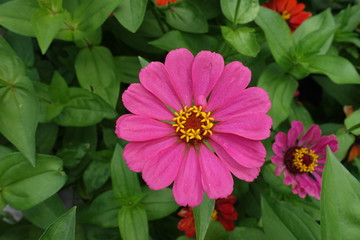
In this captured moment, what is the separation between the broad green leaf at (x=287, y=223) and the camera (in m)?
0.71

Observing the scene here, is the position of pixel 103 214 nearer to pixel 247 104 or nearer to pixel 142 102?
pixel 142 102

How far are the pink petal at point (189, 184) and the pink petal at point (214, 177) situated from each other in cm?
1

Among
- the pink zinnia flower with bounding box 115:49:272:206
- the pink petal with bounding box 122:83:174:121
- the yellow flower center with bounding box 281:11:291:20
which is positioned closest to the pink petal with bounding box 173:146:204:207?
the pink zinnia flower with bounding box 115:49:272:206

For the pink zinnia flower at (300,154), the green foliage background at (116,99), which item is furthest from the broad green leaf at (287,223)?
the pink zinnia flower at (300,154)

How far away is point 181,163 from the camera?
0.71m

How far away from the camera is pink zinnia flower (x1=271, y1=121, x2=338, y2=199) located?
984 mm

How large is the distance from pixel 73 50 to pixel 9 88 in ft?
1.08

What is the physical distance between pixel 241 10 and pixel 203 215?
1.90 feet

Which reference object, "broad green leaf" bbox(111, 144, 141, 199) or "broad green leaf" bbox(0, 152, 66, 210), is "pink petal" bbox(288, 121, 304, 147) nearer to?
"broad green leaf" bbox(111, 144, 141, 199)

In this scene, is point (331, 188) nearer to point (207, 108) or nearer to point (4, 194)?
point (207, 108)

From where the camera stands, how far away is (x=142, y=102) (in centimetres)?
72

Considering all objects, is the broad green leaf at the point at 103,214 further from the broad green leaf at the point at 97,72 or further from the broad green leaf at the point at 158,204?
the broad green leaf at the point at 97,72

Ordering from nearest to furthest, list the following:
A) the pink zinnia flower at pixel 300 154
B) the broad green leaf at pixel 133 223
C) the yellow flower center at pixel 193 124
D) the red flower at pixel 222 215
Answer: the yellow flower center at pixel 193 124 → the broad green leaf at pixel 133 223 → the pink zinnia flower at pixel 300 154 → the red flower at pixel 222 215

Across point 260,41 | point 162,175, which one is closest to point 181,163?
point 162,175
